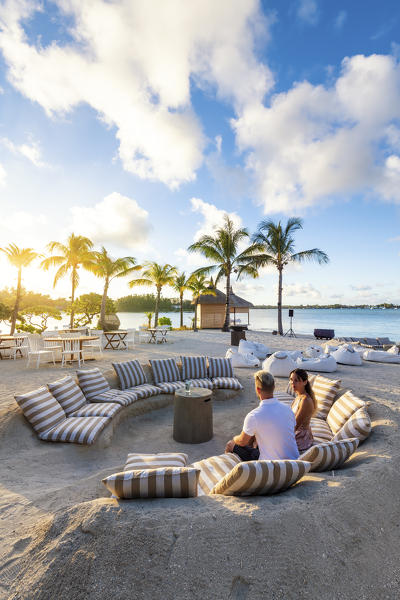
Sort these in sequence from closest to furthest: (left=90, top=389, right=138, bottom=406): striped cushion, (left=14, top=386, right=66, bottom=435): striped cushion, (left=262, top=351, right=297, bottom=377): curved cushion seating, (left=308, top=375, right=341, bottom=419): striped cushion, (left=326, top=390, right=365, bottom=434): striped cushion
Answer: (left=326, top=390, right=365, bottom=434): striped cushion, (left=14, top=386, right=66, bottom=435): striped cushion, (left=308, top=375, right=341, bottom=419): striped cushion, (left=90, top=389, right=138, bottom=406): striped cushion, (left=262, top=351, right=297, bottom=377): curved cushion seating

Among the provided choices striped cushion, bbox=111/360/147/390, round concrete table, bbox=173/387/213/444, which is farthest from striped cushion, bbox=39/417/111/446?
striped cushion, bbox=111/360/147/390

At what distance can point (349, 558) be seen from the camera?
1685mm

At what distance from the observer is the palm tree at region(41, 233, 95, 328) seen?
16906 mm

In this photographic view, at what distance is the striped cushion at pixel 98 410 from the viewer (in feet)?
14.8

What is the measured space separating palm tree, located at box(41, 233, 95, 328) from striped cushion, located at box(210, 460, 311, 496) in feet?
54.5

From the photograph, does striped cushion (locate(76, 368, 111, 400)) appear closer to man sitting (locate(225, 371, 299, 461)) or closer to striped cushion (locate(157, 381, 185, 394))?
striped cushion (locate(157, 381, 185, 394))

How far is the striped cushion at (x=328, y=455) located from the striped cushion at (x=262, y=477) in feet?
1.21

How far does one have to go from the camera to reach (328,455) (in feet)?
7.94

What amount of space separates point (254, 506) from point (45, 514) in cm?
186

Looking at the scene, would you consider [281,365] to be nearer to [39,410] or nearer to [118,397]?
[118,397]

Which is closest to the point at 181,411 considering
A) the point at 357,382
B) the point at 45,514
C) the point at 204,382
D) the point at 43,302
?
the point at 204,382

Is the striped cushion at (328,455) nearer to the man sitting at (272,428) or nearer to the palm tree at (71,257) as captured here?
the man sitting at (272,428)

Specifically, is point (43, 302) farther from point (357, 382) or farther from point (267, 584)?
point (267, 584)

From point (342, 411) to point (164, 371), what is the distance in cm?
372
